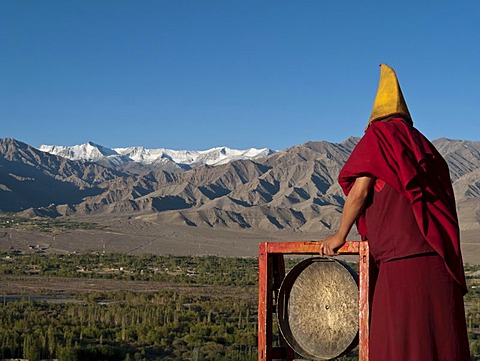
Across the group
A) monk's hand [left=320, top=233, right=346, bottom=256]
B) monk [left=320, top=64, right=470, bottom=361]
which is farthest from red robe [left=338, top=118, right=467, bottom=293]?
monk's hand [left=320, top=233, right=346, bottom=256]

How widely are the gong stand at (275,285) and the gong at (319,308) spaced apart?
11 cm

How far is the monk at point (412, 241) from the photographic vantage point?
3293 millimetres

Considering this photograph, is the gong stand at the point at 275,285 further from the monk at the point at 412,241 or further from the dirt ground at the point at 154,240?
the dirt ground at the point at 154,240

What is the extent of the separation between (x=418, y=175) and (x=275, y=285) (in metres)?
1.90

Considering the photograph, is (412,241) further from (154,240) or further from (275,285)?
(154,240)

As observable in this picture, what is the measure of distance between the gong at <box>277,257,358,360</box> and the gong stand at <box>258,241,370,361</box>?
113 mm

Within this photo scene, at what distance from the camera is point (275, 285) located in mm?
4918

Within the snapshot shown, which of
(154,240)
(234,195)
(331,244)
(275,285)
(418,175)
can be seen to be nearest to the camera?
(418,175)

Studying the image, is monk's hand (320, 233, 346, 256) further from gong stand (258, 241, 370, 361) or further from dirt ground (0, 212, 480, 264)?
dirt ground (0, 212, 480, 264)

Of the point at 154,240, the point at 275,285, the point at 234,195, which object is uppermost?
the point at 234,195

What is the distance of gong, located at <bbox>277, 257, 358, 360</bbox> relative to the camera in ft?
14.9

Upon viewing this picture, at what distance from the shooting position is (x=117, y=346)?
14.7 metres

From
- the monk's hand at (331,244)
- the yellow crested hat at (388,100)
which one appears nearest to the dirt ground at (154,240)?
the monk's hand at (331,244)

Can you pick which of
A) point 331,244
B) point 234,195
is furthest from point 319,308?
point 234,195
